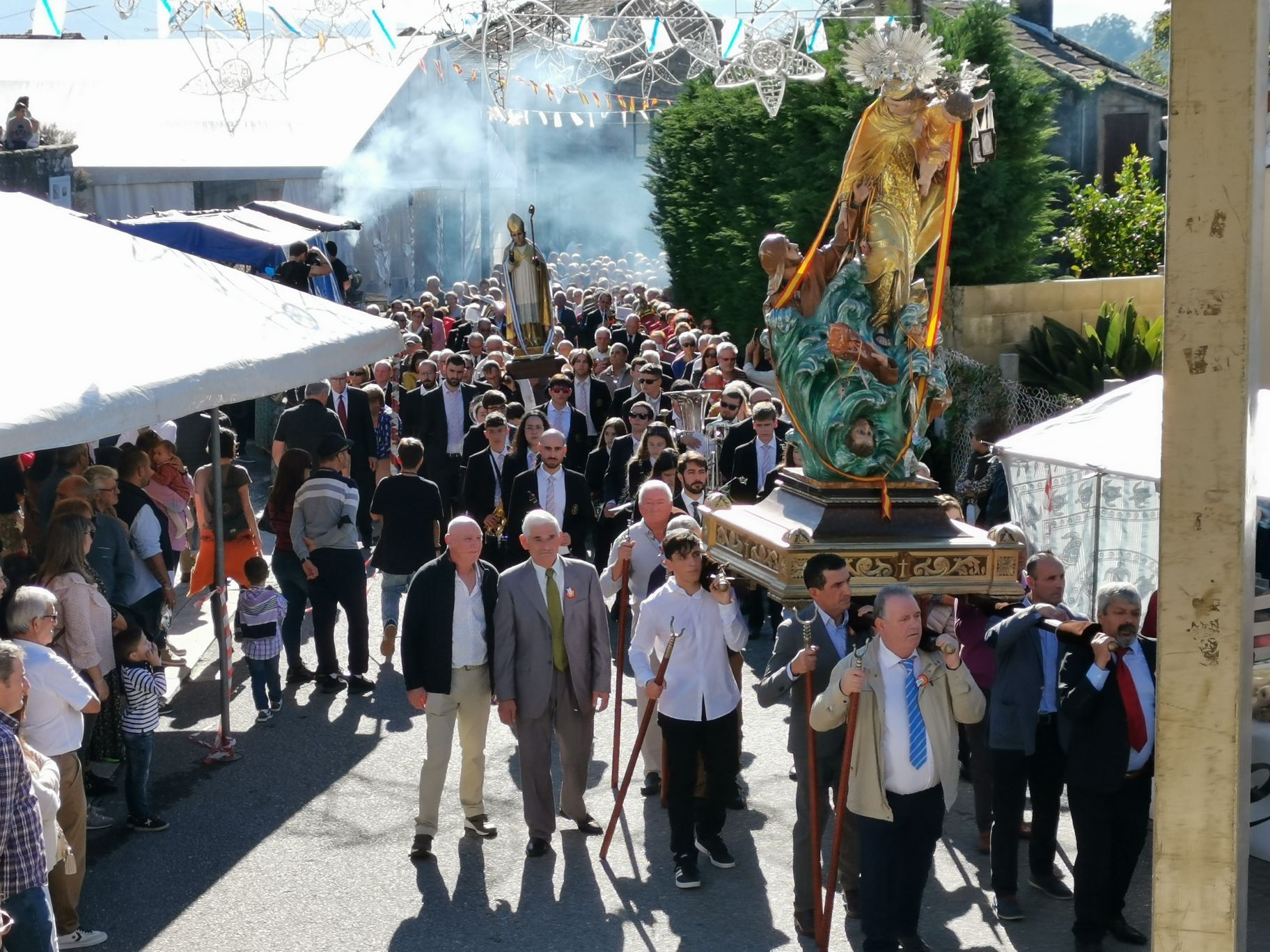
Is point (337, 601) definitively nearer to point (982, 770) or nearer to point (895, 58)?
point (982, 770)

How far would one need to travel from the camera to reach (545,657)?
719 cm

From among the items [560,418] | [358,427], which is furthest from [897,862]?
[358,427]

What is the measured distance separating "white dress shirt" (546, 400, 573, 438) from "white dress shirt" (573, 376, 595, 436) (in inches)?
67.8

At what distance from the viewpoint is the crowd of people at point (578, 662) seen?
577 cm

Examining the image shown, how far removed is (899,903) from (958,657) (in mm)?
980

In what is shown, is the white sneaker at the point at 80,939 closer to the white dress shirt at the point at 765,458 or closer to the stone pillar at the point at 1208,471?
the stone pillar at the point at 1208,471

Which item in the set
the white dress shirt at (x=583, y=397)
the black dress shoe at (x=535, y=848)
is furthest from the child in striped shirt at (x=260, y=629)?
the white dress shirt at (x=583, y=397)

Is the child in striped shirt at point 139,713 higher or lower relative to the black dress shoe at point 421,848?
higher

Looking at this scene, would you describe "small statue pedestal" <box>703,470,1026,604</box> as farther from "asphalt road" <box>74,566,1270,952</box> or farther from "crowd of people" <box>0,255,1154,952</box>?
"asphalt road" <box>74,566,1270,952</box>

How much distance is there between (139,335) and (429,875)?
2.91m

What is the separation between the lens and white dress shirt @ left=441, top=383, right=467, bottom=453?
45.5ft

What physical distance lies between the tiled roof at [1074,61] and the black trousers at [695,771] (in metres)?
18.3

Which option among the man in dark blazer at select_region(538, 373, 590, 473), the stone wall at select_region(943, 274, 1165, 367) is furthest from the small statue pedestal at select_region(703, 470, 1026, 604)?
the stone wall at select_region(943, 274, 1165, 367)

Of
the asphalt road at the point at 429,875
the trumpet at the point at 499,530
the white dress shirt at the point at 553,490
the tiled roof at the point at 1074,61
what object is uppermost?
the tiled roof at the point at 1074,61
